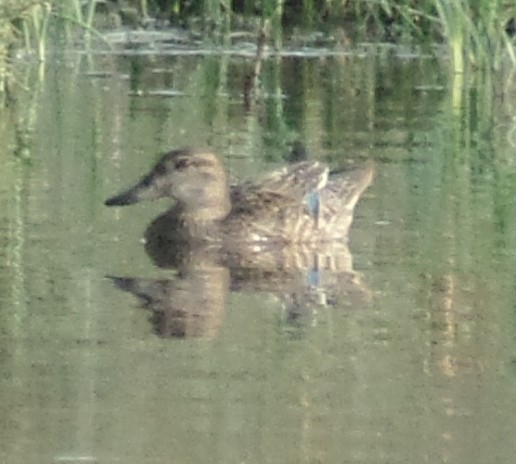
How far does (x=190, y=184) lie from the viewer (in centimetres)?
931

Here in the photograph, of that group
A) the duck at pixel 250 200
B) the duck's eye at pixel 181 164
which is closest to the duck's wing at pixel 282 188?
the duck at pixel 250 200

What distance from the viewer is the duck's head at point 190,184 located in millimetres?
9133

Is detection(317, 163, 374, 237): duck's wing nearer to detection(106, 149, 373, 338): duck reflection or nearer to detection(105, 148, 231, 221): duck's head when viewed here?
detection(106, 149, 373, 338): duck reflection

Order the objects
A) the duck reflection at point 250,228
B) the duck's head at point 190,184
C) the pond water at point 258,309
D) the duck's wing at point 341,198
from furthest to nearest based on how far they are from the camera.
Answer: the duck's head at point 190,184 → the duck's wing at point 341,198 → the duck reflection at point 250,228 → the pond water at point 258,309

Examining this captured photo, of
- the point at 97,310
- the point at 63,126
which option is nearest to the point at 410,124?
the point at 63,126

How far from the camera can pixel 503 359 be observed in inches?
262

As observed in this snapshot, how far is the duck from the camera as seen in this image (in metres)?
9.01

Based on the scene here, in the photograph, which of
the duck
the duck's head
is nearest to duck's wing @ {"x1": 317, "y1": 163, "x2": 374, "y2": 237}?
the duck

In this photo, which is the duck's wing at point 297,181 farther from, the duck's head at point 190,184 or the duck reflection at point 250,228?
the duck's head at point 190,184

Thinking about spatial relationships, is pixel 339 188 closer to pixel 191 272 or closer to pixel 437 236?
pixel 437 236

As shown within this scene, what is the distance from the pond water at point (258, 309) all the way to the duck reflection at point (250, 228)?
5 centimetres

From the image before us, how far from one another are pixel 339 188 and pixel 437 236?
79 centimetres

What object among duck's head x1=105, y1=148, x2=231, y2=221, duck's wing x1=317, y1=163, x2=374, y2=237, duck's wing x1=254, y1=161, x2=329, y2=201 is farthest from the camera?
duck's wing x1=254, y1=161, x2=329, y2=201

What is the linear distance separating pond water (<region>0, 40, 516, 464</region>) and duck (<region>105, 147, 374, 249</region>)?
140mm
